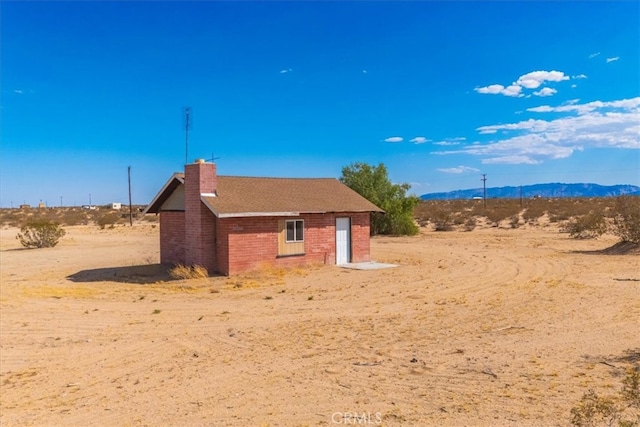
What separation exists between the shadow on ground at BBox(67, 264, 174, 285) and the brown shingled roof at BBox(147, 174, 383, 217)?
2.71 metres

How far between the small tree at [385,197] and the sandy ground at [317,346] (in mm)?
19552

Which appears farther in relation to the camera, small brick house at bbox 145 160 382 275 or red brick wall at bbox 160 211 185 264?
red brick wall at bbox 160 211 185 264

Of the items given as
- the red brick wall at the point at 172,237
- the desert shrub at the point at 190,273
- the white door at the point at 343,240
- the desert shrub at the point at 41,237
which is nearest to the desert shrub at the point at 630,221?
the white door at the point at 343,240

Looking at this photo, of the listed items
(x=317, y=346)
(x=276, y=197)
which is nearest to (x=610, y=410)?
(x=317, y=346)

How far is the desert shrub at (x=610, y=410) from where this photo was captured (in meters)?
5.34

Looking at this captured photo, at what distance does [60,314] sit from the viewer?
1323 centimetres

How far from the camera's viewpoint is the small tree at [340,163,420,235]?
38.8 m

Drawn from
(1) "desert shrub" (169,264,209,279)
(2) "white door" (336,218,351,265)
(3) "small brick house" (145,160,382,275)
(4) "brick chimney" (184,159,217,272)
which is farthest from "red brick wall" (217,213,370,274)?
(1) "desert shrub" (169,264,209,279)

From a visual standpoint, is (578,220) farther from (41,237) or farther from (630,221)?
(41,237)

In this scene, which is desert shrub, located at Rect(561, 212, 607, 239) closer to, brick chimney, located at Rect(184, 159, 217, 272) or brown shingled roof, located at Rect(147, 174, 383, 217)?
brown shingled roof, located at Rect(147, 174, 383, 217)

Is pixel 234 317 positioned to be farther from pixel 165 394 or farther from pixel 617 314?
pixel 617 314

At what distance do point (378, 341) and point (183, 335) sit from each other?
13.3 ft

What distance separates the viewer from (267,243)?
19750mm

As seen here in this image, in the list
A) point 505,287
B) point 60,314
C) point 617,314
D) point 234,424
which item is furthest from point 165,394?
point 505,287
